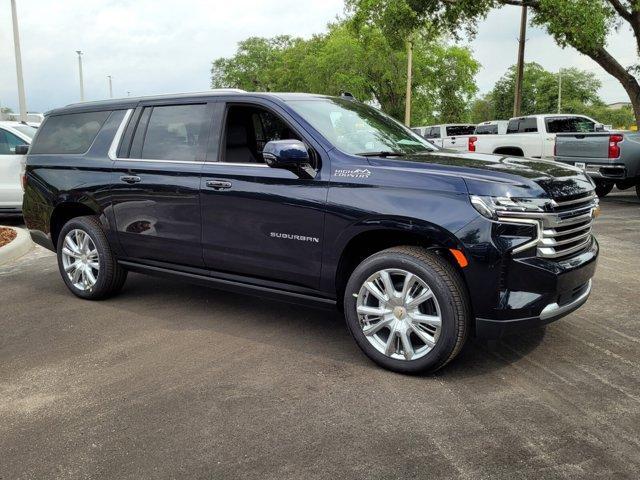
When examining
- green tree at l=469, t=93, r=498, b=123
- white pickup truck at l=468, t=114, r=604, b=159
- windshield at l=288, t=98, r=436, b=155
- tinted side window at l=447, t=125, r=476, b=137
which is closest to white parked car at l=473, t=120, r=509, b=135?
tinted side window at l=447, t=125, r=476, b=137

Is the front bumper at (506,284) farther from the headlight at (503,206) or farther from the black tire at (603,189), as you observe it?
the black tire at (603,189)

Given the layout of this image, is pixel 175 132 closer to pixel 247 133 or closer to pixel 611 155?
pixel 247 133

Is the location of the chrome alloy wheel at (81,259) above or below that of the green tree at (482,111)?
below

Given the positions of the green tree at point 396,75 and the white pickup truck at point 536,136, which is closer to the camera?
the white pickup truck at point 536,136

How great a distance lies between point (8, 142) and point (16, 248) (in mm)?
3286

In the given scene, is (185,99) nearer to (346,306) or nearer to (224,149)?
(224,149)

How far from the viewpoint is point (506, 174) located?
145 inches

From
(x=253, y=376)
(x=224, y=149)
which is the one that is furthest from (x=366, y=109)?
(x=253, y=376)

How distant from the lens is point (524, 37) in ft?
83.2

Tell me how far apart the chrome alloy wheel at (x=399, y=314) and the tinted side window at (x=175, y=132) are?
1.92 meters

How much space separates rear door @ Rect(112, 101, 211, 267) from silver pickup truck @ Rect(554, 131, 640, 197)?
914 centimetres

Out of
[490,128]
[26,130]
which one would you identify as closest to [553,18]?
[490,128]

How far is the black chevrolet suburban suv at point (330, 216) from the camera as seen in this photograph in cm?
360

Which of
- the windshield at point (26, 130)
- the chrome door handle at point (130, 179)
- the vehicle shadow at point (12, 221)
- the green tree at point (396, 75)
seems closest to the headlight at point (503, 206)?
the chrome door handle at point (130, 179)
